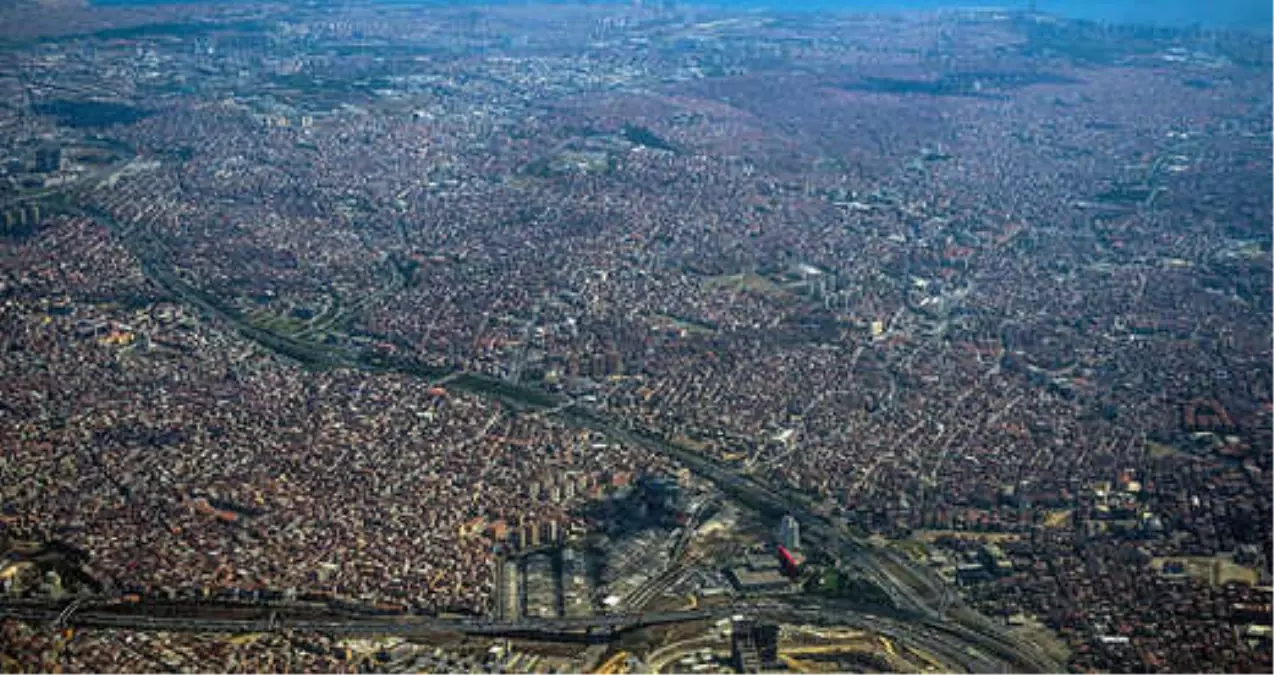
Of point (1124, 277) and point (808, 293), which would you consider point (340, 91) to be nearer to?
point (808, 293)

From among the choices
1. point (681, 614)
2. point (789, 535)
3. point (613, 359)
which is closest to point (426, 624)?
point (681, 614)

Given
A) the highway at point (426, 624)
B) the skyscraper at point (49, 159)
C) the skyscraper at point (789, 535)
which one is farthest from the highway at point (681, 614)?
the skyscraper at point (49, 159)

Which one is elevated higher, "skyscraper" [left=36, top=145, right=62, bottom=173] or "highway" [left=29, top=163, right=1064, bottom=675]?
"skyscraper" [left=36, top=145, right=62, bottom=173]

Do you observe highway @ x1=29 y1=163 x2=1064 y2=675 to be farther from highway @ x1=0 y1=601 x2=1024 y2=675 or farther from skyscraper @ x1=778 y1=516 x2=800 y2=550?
skyscraper @ x1=778 y1=516 x2=800 y2=550

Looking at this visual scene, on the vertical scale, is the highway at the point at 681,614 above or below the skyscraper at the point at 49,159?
below

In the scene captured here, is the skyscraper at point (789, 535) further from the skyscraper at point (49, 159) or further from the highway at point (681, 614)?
the skyscraper at point (49, 159)

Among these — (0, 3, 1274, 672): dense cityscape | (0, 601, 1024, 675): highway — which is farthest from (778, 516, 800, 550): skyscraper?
(0, 601, 1024, 675): highway

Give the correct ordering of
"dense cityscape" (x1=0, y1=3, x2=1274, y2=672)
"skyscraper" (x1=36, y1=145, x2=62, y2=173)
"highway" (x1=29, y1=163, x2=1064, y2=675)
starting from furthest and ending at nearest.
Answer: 1. "skyscraper" (x1=36, y1=145, x2=62, y2=173)
2. "dense cityscape" (x1=0, y1=3, x2=1274, y2=672)
3. "highway" (x1=29, y1=163, x2=1064, y2=675)

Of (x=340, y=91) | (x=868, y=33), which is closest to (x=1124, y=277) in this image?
(x=340, y=91)

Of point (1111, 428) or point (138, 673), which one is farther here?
point (1111, 428)
